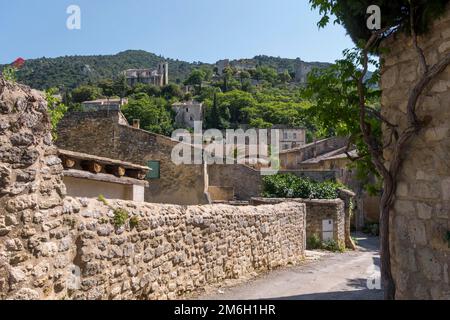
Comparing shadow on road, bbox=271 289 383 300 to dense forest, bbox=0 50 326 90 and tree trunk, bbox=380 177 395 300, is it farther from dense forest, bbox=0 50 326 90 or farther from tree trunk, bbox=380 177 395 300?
dense forest, bbox=0 50 326 90

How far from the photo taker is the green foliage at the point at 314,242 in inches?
631

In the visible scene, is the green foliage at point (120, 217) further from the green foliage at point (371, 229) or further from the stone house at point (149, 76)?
the stone house at point (149, 76)

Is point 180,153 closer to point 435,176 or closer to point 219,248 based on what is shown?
point 219,248

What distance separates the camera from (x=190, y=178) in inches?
750

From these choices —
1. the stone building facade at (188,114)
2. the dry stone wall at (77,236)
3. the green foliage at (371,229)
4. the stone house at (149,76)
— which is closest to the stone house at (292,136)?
the stone building facade at (188,114)

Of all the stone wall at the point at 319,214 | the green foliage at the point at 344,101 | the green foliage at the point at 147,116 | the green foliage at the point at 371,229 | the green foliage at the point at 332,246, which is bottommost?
the green foliage at the point at 371,229

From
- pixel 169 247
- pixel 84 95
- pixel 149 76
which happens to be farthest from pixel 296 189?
pixel 149 76

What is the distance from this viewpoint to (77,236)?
14.1 ft

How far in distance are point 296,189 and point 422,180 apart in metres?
15.6

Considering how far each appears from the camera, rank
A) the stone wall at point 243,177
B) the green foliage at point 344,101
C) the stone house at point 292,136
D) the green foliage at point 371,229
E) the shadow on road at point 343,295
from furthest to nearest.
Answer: the stone house at point 292,136, the green foliage at point 371,229, the stone wall at point 243,177, the shadow on road at point 343,295, the green foliage at point 344,101

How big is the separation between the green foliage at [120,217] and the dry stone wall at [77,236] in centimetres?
1

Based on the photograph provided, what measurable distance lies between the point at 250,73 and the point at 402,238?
138969 mm

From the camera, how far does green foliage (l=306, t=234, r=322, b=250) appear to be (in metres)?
16.0
